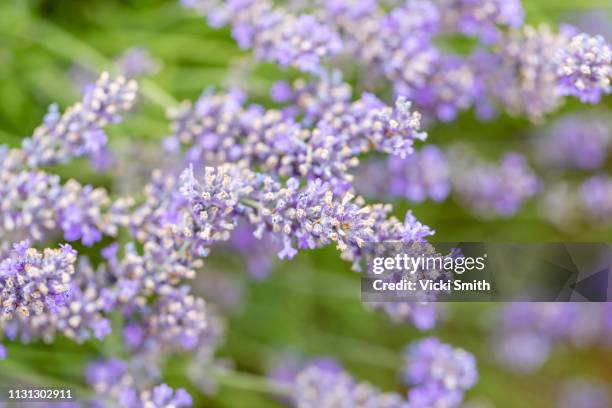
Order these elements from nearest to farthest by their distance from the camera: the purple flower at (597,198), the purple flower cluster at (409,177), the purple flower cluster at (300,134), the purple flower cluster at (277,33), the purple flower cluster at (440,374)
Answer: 1. the purple flower cluster at (300,134)
2. the purple flower cluster at (277,33)
3. the purple flower cluster at (440,374)
4. the purple flower cluster at (409,177)
5. the purple flower at (597,198)

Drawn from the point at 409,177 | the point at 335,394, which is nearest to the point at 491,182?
the point at 409,177

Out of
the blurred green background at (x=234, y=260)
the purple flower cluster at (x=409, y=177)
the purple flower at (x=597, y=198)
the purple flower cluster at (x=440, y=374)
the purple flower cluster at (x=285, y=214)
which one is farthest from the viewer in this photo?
the purple flower at (x=597, y=198)

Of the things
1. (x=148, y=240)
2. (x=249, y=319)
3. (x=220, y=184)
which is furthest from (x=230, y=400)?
(x=220, y=184)

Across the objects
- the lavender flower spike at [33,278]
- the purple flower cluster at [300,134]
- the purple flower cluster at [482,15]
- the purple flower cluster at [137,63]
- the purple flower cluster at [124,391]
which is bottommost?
the purple flower cluster at [124,391]

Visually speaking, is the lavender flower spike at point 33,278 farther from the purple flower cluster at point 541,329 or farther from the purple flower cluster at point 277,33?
the purple flower cluster at point 541,329

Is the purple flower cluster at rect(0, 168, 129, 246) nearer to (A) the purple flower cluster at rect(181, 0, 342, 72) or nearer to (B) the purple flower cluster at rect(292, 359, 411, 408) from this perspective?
(A) the purple flower cluster at rect(181, 0, 342, 72)

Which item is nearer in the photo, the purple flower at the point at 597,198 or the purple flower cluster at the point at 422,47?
the purple flower cluster at the point at 422,47

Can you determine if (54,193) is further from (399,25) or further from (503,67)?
(503,67)

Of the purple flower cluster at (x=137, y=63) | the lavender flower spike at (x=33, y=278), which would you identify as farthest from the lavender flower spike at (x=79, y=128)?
the purple flower cluster at (x=137, y=63)
